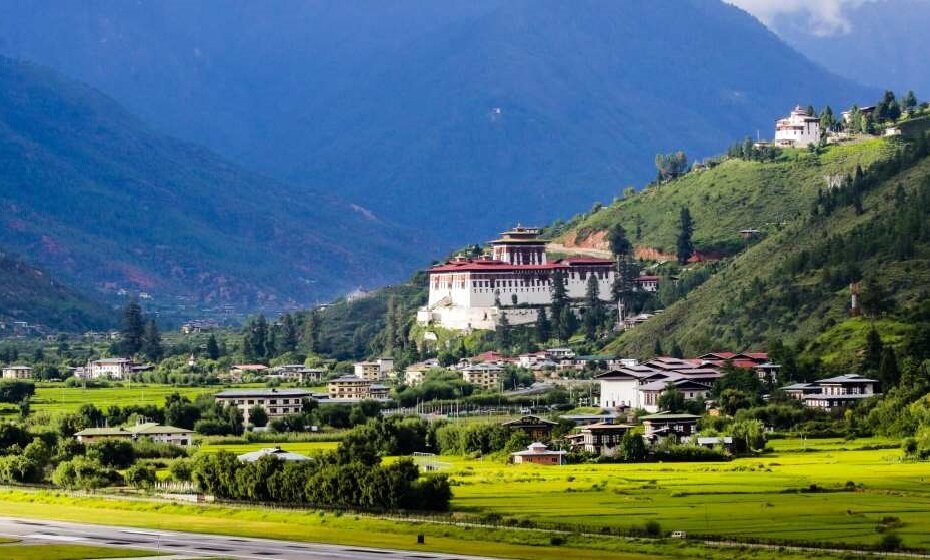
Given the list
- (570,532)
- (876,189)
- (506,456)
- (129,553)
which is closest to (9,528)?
(129,553)

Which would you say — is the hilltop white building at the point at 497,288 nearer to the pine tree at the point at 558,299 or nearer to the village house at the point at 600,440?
the pine tree at the point at 558,299

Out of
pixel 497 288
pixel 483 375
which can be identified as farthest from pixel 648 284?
pixel 483 375

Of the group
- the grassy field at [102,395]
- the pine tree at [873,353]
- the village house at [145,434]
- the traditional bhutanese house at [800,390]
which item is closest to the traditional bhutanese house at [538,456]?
the village house at [145,434]

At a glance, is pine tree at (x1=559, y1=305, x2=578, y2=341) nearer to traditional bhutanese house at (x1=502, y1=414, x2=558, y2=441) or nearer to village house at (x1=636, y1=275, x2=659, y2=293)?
village house at (x1=636, y1=275, x2=659, y2=293)

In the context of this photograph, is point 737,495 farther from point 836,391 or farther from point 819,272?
point 819,272

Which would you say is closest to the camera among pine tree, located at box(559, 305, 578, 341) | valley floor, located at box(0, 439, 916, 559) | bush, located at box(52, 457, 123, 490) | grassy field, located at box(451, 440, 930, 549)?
valley floor, located at box(0, 439, 916, 559)

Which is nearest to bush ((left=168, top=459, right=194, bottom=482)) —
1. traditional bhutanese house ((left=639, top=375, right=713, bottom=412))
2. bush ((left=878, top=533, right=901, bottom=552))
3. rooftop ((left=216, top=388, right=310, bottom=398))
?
bush ((left=878, top=533, right=901, bottom=552))

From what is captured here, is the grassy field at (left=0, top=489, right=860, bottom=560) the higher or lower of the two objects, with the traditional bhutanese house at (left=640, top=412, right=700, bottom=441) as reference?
lower

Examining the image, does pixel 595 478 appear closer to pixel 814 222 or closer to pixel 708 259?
pixel 814 222
